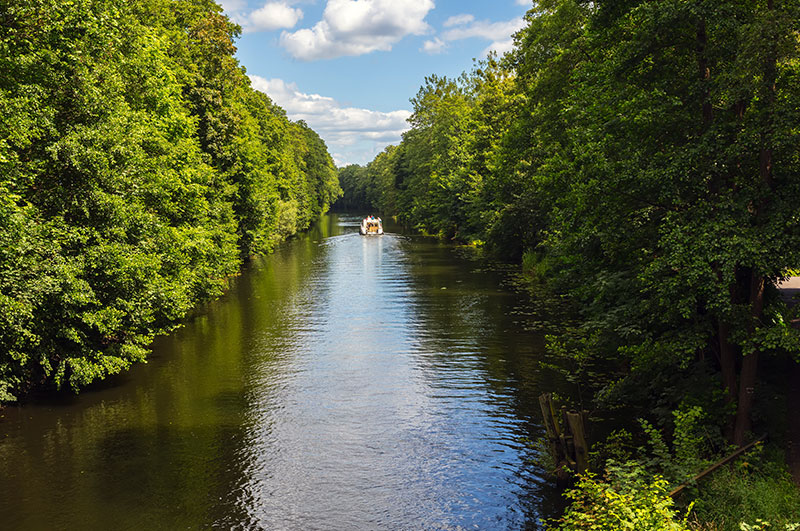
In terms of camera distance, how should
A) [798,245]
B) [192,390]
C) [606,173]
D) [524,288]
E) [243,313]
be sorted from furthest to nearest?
[524,288]
[243,313]
[192,390]
[606,173]
[798,245]

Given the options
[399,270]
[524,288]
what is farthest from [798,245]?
[399,270]

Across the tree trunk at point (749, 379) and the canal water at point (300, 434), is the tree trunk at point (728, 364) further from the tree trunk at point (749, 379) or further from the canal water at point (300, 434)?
the canal water at point (300, 434)

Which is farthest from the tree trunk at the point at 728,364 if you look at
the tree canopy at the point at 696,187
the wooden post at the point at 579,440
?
the wooden post at the point at 579,440

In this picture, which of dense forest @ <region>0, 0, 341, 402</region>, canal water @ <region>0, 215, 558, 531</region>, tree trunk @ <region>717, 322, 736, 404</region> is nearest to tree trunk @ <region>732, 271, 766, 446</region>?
tree trunk @ <region>717, 322, 736, 404</region>

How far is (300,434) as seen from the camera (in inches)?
624

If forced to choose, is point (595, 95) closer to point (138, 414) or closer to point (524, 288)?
point (138, 414)

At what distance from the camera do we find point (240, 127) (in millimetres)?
43688

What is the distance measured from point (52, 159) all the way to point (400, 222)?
3947 inches

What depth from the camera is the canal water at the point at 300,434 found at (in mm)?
12094

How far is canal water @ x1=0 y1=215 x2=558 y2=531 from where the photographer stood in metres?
12.1

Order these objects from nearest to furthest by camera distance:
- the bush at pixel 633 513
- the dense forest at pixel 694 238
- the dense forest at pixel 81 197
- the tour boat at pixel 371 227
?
the bush at pixel 633 513 → the dense forest at pixel 694 238 → the dense forest at pixel 81 197 → the tour boat at pixel 371 227

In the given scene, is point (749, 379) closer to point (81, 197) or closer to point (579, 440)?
point (579, 440)

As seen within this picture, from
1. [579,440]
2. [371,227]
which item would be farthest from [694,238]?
[371,227]

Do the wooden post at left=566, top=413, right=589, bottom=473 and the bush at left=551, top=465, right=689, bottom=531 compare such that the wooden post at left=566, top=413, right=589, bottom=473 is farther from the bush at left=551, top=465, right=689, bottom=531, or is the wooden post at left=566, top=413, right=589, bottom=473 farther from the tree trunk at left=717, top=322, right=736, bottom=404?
the tree trunk at left=717, top=322, right=736, bottom=404
